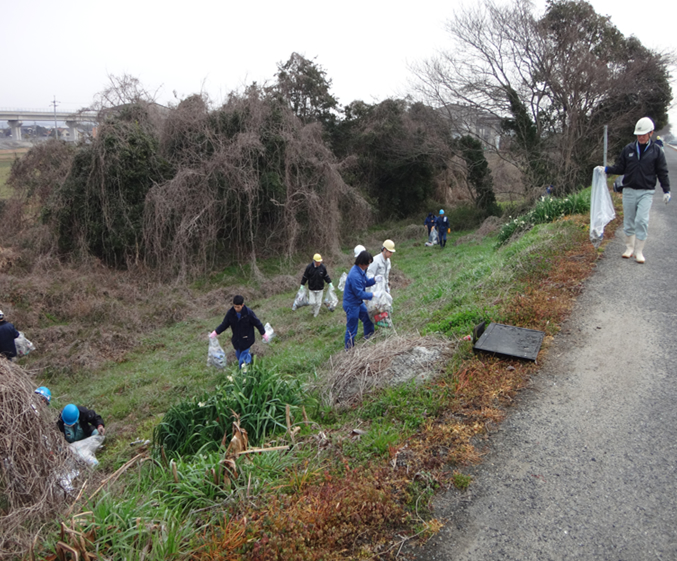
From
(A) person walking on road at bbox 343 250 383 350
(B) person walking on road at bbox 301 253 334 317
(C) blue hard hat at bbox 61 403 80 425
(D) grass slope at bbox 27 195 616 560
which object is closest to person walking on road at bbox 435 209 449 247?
(B) person walking on road at bbox 301 253 334 317

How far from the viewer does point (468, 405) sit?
3.91 m

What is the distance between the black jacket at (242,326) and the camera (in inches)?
284

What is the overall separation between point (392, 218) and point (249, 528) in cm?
2372

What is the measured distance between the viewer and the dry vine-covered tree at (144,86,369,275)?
14.5m

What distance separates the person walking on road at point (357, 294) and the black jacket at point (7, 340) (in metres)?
5.58

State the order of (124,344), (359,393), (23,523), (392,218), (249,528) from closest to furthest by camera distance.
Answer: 1. (249,528)
2. (23,523)
3. (359,393)
4. (124,344)
5. (392,218)

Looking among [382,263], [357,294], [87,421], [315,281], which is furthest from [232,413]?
[315,281]

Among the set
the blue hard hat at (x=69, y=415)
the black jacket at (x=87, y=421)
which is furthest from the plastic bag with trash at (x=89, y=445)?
the blue hard hat at (x=69, y=415)

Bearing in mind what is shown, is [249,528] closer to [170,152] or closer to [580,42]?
[170,152]

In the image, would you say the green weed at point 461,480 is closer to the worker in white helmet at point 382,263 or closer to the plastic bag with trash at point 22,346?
the worker in white helmet at point 382,263

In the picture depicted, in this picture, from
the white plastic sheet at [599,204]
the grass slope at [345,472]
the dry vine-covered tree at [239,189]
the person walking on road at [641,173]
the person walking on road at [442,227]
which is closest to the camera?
the grass slope at [345,472]

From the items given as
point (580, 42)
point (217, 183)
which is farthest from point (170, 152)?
point (580, 42)

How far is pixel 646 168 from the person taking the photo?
6.28 meters

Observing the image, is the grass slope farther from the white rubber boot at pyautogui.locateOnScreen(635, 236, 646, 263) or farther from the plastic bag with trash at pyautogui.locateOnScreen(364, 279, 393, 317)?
the white rubber boot at pyautogui.locateOnScreen(635, 236, 646, 263)
